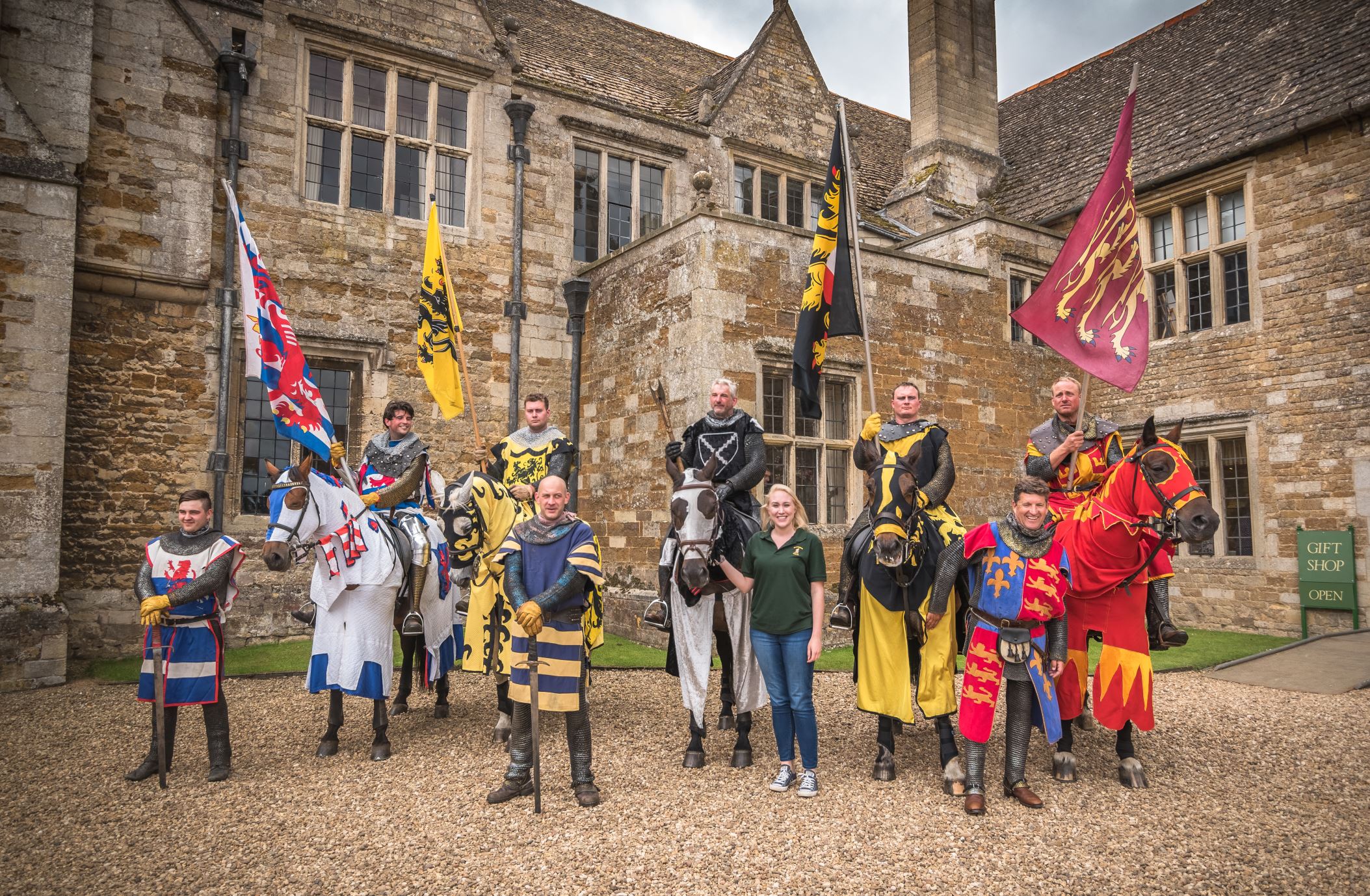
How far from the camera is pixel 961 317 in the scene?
425 inches

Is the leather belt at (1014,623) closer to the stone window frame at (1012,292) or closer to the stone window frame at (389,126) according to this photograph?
the stone window frame at (1012,292)

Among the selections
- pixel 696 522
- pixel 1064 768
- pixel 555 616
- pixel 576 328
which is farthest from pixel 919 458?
pixel 576 328

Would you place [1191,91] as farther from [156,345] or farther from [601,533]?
[156,345]

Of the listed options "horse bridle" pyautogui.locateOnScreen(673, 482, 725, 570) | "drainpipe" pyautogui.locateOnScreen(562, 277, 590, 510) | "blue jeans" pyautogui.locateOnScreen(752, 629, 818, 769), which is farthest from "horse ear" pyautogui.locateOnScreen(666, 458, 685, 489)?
"drainpipe" pyautogui.locateOnScreen(562, 277, 590, 510)

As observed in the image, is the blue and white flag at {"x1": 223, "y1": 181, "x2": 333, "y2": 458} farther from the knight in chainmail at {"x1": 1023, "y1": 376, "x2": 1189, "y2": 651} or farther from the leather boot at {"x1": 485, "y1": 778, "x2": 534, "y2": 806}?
the knight in chainmail at {"x1": 1023, "y1": 376, "x2": 1189, "y2": 651}

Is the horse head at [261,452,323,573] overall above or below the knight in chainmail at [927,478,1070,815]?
above

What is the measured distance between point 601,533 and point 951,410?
182 inches

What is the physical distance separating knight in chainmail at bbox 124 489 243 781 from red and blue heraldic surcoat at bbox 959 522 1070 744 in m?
4.15

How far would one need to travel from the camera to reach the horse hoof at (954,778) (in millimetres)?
4523

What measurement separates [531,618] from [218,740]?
2.27 metres

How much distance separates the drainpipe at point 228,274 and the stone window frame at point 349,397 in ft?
0.44

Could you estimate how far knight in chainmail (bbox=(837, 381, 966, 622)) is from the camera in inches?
197

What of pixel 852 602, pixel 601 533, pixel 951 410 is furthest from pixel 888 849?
pixel 951 410

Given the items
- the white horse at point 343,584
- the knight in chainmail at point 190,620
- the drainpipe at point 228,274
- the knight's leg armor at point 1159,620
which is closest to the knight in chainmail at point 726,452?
the white horse at point 343,584
